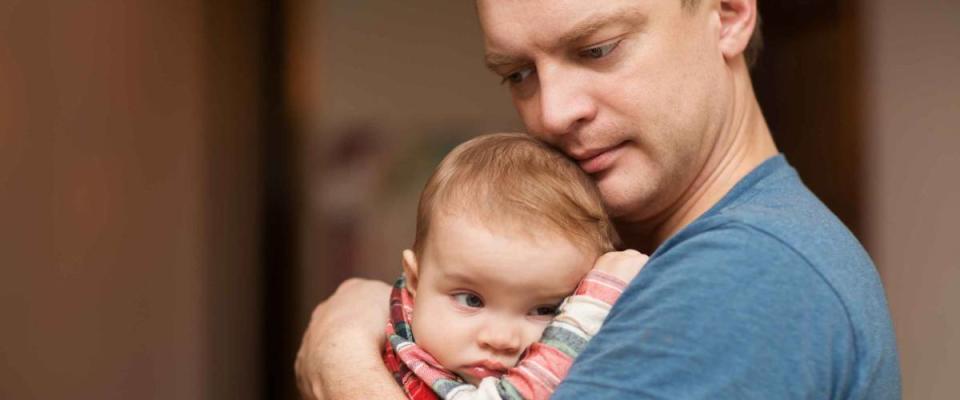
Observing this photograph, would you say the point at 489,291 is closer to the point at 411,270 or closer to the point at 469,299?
the point at 469,299

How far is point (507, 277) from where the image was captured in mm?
1367

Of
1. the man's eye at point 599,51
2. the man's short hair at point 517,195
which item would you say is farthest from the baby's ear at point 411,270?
the man's eye at point 599,51

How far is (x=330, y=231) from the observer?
4219 mm

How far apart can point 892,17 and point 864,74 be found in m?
0.17

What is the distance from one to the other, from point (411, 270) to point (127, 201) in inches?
92.5

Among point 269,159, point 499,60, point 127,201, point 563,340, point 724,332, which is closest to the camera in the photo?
point 724,332

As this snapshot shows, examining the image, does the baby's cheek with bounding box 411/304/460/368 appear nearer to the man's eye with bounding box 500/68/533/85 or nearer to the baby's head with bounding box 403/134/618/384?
the baby's head with bounding box 403/134/618/384

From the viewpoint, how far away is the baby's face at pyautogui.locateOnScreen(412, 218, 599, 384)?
1.37m

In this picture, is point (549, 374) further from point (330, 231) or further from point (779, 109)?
point (330, 231)

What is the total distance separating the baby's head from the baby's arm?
0.03 m

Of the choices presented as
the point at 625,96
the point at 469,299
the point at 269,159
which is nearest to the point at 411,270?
the point at 469,299

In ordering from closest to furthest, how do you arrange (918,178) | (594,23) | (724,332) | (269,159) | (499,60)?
(724,332)
(594,23)
(499,60)
(918,178)
(269,159)

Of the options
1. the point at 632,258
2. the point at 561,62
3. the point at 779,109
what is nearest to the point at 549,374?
the point at 632,258

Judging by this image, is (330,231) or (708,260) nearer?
(708,260)
